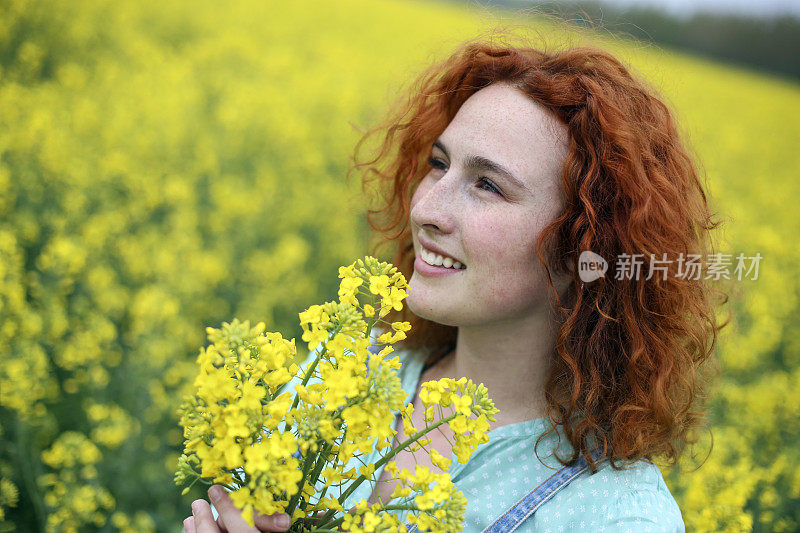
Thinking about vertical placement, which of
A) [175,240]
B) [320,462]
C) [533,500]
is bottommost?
[175,240]

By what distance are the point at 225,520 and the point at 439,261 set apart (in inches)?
26.8

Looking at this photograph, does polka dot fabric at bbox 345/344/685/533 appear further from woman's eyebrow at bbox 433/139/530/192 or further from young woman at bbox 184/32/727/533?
woman's eyebrow at bbox 433/139/530/192

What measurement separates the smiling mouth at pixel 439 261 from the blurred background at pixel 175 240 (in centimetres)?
95

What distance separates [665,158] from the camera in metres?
1.53

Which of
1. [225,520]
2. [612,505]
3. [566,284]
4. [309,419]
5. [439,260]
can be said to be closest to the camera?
[309,419]

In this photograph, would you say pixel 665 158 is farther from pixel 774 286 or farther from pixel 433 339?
pixel 774 286

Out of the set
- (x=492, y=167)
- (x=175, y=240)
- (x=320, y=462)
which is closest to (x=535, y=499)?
(x=320, y=462)

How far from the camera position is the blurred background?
7.11 feet

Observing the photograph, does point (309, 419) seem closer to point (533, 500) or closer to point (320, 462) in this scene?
point (320, 462)

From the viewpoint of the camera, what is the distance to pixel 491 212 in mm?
1371

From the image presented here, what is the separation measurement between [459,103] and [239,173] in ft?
11.3

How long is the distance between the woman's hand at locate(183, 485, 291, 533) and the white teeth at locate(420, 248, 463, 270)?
2.10ft

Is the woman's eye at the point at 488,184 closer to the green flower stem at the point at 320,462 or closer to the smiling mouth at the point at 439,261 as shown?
the smiling mouth at the point at 439,261

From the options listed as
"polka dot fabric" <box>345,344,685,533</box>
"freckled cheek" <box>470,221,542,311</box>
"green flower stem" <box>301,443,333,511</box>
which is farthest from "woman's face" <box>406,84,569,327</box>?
"green flower stem" <box>301,443,333,511</box>
